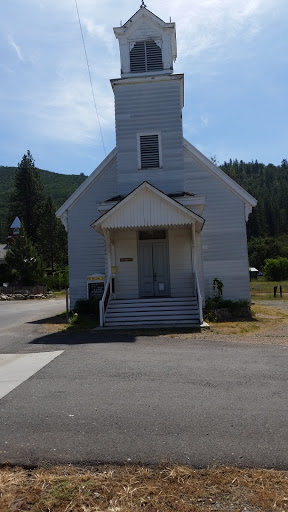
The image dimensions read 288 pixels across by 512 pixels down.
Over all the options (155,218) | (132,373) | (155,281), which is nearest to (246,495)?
(132,373)

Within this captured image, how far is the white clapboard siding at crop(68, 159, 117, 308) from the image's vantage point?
20.0m

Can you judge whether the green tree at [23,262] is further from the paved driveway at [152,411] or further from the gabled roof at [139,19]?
the paved driveway at [152,411]

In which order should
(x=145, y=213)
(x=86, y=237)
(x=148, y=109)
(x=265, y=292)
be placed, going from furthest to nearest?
(x=265, y=292) < (x=86, y=237) < (x=148, y=109) < (x=145, y=213)

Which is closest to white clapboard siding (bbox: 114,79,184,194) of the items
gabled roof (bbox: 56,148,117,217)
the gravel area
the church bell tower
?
the church bell tower

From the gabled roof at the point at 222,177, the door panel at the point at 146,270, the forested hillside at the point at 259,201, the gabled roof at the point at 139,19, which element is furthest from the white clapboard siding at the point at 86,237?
the forested hillside at the point at 259,201

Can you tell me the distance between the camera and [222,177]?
64.3 feet

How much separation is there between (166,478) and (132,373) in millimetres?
3665

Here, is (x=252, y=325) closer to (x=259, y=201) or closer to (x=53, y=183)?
(x=259, y=201)

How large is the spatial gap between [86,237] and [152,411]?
50.4 feet

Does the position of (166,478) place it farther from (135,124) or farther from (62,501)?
(135,124)

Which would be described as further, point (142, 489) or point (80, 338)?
point (80, 338)

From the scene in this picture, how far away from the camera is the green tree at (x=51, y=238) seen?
68.6 m

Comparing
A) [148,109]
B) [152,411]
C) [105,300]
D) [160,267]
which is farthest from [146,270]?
[152,411]

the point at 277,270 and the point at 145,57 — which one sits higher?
the point at 145,57
